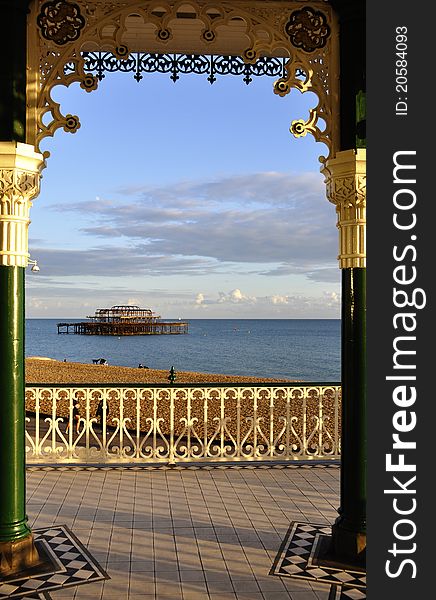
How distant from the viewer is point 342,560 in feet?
12.7

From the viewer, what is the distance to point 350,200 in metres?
4.00

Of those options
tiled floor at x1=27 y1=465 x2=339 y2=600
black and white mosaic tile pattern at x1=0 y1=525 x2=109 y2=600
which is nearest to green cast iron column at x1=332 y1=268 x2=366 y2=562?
tiled floor at x1=27 y1=465 x2=339 y2=600

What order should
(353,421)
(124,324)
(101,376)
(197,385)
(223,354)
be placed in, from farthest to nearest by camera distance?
(124,324)
(223,354)
(101,376)
(197,385)
(353,421)

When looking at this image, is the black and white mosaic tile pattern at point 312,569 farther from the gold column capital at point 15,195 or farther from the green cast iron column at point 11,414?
the gold column capital at point 15,195

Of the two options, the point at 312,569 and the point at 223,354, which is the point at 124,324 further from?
the point at 312,569

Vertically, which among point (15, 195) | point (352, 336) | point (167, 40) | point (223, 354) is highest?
point (167, 40)

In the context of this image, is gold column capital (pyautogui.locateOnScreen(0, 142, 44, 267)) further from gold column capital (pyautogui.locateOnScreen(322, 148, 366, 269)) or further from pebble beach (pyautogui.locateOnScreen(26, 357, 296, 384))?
pebble beach (pyautogui.locateOnScreen(26, 357, 296, 384))

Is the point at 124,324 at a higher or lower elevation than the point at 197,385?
higher

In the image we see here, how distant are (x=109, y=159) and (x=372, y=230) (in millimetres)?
60296

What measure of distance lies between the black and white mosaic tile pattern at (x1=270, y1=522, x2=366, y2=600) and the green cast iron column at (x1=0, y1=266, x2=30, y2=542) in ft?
5.37

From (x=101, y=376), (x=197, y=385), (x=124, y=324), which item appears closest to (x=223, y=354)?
(x=101, y=376)

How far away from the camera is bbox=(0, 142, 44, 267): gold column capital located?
12.1 feet

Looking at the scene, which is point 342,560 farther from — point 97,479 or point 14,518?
point 97,479

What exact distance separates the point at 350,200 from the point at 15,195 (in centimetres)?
216
